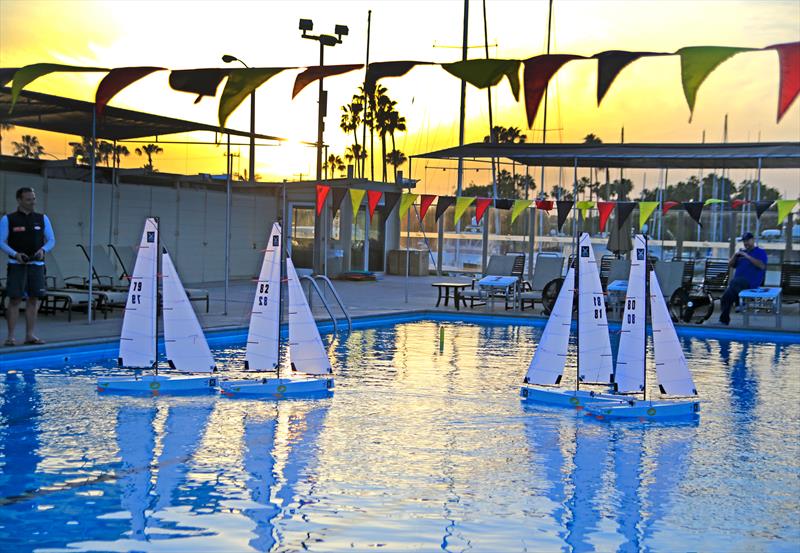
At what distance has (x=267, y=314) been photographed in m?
9.70

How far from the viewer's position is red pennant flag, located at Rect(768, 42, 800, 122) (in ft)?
21.6

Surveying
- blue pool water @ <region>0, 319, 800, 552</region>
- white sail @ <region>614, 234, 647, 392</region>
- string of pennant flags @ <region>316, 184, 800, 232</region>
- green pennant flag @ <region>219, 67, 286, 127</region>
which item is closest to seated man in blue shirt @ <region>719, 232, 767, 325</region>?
string of pennant flags @ <region>316, 184, 800, 232</region>

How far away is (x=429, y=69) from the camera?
9312mm

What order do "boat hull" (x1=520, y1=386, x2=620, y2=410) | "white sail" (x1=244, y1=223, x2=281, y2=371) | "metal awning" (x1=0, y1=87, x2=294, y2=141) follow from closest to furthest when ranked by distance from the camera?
"boat hull" (x1=520, y1=386, x2=620, y2=410) < "white sail" (x1=244, y1=223, x2=281, y2=371) < "metal awning" (x1=0, y1=87, x2=294, y2=141)

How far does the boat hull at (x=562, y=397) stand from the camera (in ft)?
30.1

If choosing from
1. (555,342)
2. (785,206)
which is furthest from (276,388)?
(785,206)

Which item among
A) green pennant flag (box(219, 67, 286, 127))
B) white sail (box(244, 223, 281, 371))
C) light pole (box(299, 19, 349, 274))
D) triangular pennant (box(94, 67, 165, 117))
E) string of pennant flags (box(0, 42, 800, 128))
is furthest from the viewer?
light pole (box(299, 19, 349, 274))

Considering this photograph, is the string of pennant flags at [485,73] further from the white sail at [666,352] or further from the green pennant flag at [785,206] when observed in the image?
the green pennant flag at [785,206]

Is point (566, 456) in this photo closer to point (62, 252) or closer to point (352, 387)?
point (352, 387)

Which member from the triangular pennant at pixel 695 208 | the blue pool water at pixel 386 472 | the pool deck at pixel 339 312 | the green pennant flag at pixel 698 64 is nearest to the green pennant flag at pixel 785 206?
the triangular pennant at pixel 695 208

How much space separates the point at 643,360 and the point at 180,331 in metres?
4.51

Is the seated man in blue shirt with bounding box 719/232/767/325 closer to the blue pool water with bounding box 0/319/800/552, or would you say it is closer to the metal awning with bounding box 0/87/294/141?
the blue pool water with bounding box 0/319/800/552

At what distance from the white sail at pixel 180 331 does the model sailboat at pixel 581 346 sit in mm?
3276

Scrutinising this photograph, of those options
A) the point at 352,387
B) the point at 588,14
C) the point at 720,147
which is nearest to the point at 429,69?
the point at 352,387
